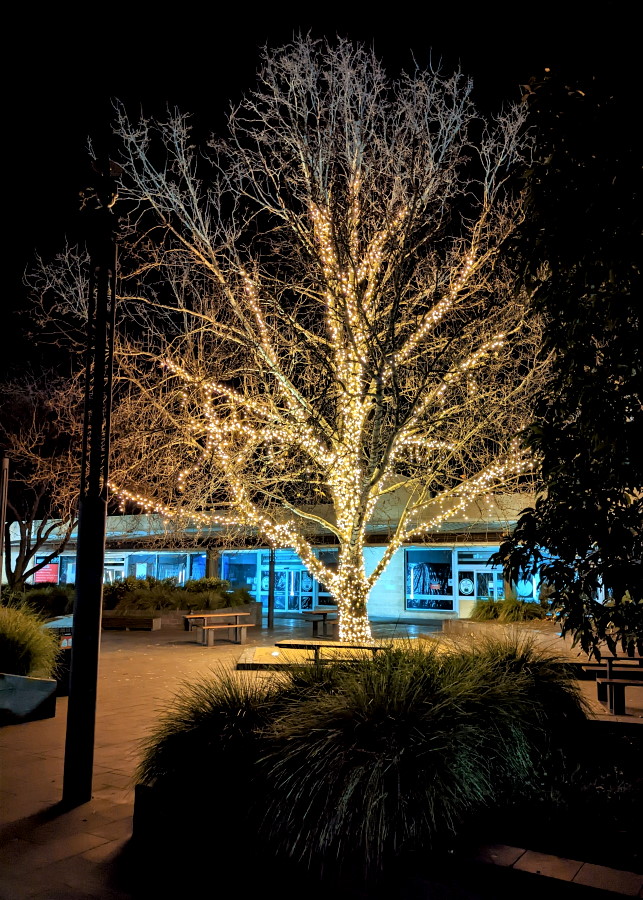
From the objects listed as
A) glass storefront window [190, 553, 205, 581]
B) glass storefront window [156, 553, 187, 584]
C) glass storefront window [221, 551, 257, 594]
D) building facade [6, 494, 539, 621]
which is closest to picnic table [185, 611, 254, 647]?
building facade [6, 494, 539, 621]

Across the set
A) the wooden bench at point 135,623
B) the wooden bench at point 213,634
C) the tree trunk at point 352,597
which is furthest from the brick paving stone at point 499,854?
the wooden bench at point 135,623

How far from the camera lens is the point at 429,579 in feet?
96.4

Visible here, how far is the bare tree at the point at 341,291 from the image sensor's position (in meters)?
12.6

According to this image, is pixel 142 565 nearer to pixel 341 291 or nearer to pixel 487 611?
pixel 487 611

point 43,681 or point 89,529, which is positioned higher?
point 89,529

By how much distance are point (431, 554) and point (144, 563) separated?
16679 mm

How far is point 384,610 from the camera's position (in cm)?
2995

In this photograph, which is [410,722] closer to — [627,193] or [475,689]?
[475,689]

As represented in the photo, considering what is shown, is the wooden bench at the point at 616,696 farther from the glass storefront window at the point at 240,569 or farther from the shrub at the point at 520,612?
the glass storefront window at the point at 240,569

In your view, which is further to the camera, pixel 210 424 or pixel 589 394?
pixel 210 424

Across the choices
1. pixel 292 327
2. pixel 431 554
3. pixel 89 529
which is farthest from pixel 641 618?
pixel 431 554

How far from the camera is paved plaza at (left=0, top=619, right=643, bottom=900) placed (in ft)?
15.2

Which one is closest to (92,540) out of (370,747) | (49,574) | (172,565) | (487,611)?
(370,747)

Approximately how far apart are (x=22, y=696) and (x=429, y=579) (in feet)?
70.9
